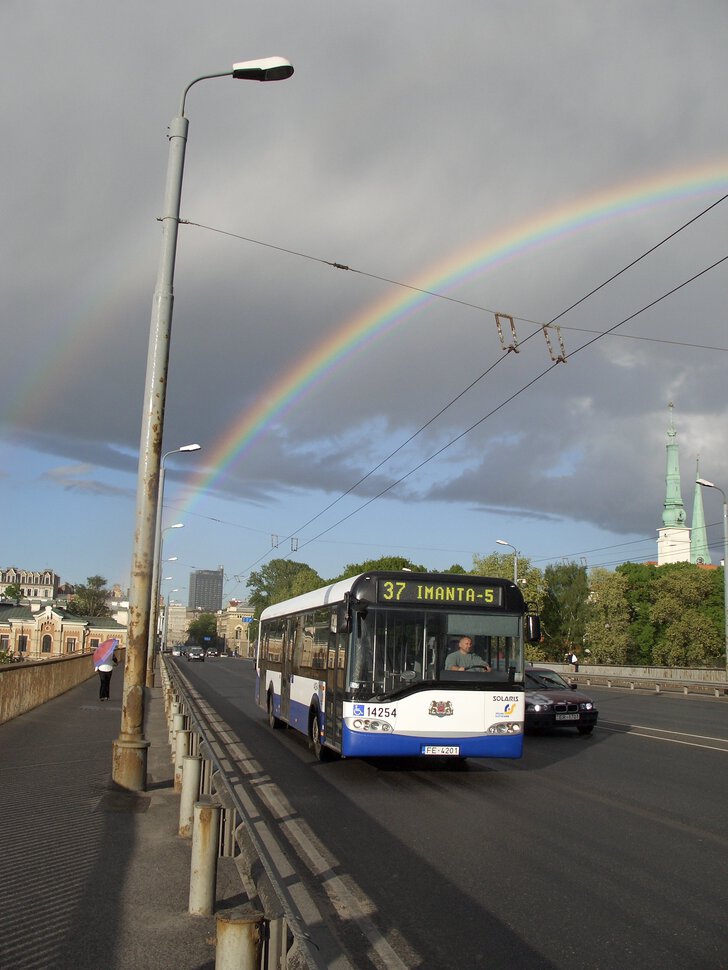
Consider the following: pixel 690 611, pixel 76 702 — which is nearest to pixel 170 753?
pixel 76 702

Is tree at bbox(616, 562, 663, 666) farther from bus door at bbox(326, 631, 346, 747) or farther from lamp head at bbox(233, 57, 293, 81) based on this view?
lamp head at bbox(233, 57, 293, 81)

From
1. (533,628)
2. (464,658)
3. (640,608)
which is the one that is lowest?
(464,658)

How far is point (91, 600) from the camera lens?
570ft

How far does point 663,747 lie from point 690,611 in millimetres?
64385

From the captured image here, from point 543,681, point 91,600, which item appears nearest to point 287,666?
point 543,681

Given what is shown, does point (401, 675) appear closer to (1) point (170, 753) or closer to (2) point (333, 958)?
(1) point (170, 753)

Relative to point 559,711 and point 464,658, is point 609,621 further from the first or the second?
point 464,658

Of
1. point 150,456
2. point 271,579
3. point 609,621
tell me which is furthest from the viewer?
point 271,579

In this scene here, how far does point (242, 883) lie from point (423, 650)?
6.31 meters

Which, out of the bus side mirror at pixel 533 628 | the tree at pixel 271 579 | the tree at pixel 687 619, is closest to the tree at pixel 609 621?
the tree at pixel 687 619

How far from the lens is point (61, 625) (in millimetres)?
125125

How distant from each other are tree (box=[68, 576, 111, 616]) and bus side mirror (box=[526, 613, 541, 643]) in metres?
167

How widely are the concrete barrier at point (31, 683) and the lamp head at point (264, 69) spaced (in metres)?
10.7

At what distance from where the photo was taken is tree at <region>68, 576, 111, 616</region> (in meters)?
172
